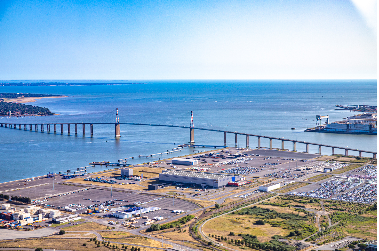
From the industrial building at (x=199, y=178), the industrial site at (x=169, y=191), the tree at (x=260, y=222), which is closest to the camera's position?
the tree at (x=260, y=222)

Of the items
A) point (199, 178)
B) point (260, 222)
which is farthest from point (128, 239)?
point (199, 178)

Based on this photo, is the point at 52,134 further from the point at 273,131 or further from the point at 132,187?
the point at 132,187

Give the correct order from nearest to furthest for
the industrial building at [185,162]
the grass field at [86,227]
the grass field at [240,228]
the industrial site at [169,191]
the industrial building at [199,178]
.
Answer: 1. the grass field at [240,228]
2. the grass field at [86,227]
3. the industrial site at [169,191]
4. the industrial building at [199,178]
5. the industrial building at [185,162]

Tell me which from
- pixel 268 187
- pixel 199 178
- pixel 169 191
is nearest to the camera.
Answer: pixel 268 187

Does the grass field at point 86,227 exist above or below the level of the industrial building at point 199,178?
below

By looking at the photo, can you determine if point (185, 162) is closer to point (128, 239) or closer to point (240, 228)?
point (240, 228)

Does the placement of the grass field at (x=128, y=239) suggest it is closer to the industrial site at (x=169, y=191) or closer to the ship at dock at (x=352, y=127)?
the industrial site at (x=169, y=191)

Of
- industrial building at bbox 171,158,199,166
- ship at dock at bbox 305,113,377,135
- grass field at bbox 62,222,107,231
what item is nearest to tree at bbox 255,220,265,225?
grass field at bbox 62,222,107,231

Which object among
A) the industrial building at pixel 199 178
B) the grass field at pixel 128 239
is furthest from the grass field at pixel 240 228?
the industrial building at pixel 199 178
